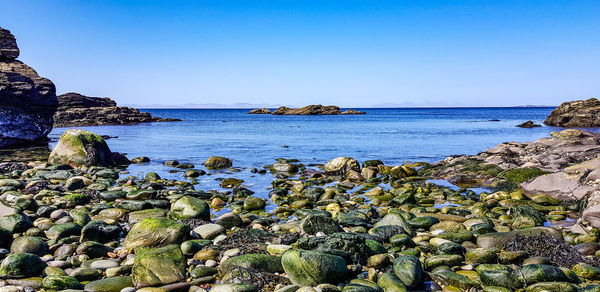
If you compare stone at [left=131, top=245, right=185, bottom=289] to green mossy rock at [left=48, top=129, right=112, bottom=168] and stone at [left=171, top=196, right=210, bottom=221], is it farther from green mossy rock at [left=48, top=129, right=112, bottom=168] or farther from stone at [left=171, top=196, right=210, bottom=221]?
green mossy rock at [left=48, top=129, right=112, bottom=168]

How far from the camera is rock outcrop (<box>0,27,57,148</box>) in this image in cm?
2571

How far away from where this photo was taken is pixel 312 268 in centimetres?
519

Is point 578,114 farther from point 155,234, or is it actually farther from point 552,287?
point 155,234

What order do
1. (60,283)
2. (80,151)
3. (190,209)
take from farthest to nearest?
(80,151)
(190,209)
(60,283)

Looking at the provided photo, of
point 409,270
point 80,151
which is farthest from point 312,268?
point 80,151

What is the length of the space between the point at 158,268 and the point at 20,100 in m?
27.3

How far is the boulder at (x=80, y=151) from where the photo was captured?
55.3 feet

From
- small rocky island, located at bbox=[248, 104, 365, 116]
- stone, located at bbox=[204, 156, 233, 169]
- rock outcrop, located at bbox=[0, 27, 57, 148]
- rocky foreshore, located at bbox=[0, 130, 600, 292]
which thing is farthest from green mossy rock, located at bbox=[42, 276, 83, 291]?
small rocky island, located at bbox=[248, 104, 365, 116]

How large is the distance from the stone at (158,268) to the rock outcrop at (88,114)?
207 feet

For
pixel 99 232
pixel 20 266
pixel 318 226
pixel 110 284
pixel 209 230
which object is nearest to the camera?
pixel 110 284

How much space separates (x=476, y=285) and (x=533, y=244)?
198 cm

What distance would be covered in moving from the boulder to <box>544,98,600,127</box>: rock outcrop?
178 ft

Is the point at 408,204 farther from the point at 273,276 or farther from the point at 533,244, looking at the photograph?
the point at 273,276

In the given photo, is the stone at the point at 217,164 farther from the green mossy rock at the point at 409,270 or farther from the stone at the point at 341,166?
the green mossy rock at the point at 409,270
